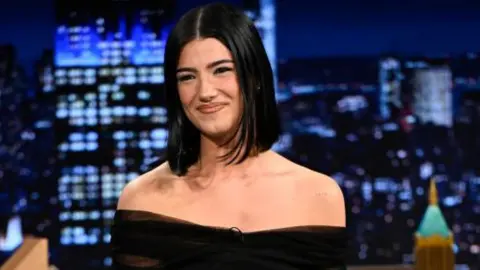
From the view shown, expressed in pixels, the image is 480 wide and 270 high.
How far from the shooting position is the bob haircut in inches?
40.5

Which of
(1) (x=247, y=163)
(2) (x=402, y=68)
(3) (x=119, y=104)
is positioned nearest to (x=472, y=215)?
(2) (x=402, y=68)

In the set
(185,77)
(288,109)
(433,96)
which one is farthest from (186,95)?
(433,96)

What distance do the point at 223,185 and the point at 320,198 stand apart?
0.46 feet

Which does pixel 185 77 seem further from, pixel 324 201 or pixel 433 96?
pixel 433 96

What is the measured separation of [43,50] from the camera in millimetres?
3121

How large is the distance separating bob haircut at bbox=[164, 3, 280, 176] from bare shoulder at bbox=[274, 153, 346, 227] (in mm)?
74

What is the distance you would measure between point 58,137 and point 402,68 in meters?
1.49

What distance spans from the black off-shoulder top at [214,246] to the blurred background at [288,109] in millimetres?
2124

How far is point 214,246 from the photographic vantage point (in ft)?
3.33

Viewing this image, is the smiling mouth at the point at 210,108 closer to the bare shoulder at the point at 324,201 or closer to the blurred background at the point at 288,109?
the bare shoulder at the point at 324,201

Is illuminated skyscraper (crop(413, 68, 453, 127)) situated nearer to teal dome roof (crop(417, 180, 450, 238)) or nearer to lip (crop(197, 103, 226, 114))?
teal dome roof (crop(417, 180, 450, 238))

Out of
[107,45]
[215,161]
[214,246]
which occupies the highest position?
[107,45]

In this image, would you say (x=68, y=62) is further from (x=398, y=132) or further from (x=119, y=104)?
(x=398, y=132)

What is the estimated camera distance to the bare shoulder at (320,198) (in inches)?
42.4
